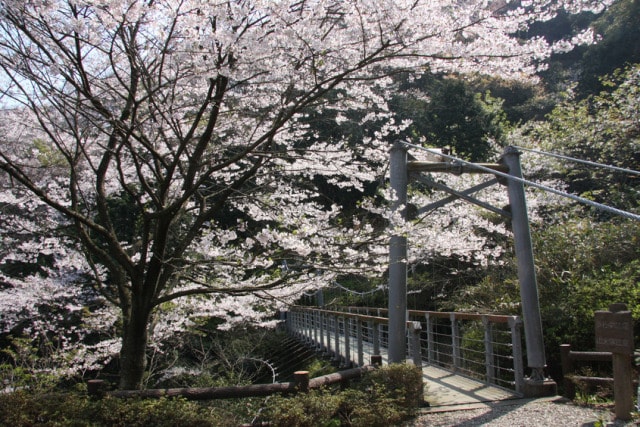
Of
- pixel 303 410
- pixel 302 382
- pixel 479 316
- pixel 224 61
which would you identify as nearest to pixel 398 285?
pixel 479 316

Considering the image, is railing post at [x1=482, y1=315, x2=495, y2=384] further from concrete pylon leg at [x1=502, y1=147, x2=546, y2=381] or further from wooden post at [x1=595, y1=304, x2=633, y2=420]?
wooden post at [x1=595, y1=304, x2=633, y2=420]

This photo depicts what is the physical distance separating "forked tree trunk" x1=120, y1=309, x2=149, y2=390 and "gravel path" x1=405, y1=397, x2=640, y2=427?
2.90m

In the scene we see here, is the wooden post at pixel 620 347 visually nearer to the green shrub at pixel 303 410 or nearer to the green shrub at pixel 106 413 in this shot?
the green shrub at pixel 303 410

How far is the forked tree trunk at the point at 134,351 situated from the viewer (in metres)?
5.36

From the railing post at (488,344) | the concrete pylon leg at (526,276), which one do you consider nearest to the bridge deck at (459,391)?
the railing post at (488,344)

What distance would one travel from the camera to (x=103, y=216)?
578cm

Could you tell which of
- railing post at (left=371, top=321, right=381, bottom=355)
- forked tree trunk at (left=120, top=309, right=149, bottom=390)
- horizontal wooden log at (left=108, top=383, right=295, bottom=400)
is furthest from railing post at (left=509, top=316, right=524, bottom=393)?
forked tree trunk at (left=120, top=309, right=149, bottom=390)

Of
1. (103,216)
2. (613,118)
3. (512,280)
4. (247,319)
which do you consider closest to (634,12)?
(613,118)

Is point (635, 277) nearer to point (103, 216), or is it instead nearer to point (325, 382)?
point (325, 382)

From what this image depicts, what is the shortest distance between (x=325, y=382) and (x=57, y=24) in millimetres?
4271

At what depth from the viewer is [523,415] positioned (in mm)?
5113

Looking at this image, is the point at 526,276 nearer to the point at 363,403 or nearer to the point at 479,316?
the point at 479,316

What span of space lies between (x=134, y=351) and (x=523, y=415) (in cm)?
413

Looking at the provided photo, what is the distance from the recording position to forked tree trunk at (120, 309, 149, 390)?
536cm
